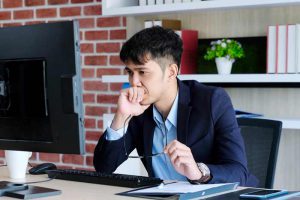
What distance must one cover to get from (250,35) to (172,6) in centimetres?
44

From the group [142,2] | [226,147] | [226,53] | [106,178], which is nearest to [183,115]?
[226,147]

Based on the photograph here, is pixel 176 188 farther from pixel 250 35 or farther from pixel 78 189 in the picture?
pixel 250 35

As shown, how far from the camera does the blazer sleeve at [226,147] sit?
1.91 m

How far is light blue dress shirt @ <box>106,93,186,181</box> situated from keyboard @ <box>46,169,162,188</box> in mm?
273

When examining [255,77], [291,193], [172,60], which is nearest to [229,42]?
[255,77]

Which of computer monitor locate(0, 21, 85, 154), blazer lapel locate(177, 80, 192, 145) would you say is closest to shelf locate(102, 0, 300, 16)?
blazer lapel locate(177, 80, 192, 145)

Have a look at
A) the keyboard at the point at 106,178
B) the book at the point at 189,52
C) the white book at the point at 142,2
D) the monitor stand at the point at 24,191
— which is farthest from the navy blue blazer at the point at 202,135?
the white book at the point at 142,2

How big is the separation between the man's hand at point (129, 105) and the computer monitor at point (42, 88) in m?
0.49

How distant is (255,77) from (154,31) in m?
0.90

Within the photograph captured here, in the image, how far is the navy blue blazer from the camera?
6.66ft

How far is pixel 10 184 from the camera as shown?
1.83 meters

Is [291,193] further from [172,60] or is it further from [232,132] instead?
[172,60]

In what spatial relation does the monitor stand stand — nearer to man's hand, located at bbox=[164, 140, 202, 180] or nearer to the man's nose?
man's hand, located at bbox=[164, 140, 202, 180]

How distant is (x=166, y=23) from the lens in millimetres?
3266
